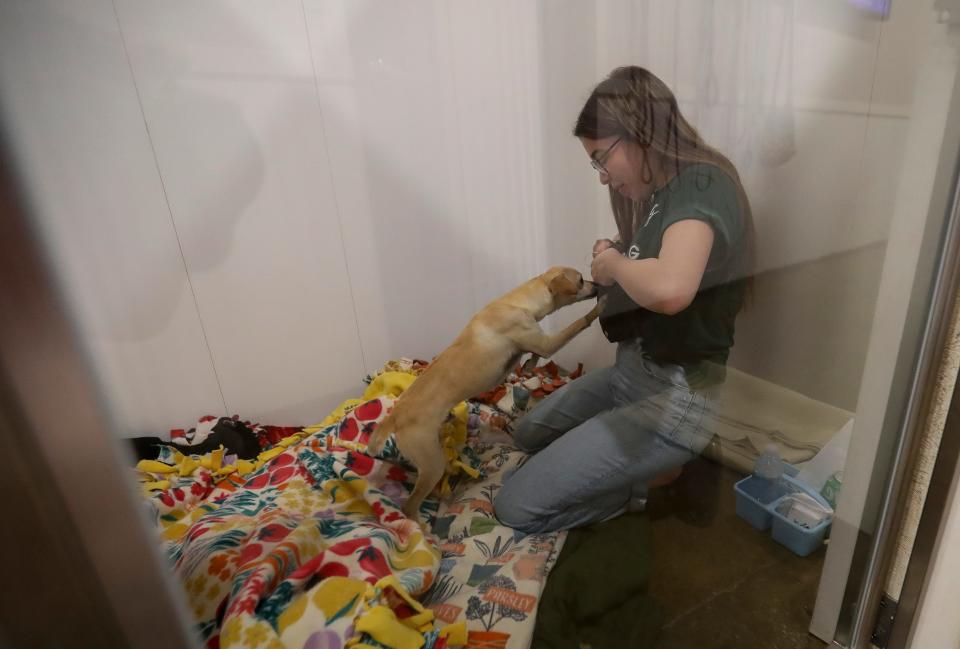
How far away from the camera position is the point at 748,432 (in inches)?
45.3

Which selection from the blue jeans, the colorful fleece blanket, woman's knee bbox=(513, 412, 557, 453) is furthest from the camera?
woman's knee bbox=(513, 412, 557, 453)

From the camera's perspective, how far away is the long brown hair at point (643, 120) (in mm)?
825

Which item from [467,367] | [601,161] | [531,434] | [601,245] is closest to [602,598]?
[531,434]

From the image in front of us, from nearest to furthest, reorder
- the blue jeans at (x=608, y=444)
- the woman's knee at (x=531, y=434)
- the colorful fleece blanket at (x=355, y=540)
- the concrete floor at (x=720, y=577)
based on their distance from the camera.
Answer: the colorful fleece blanket at (x=355, y=540) < the concrete floor at (x=720, y=577) < the blue jeans at (x=608, y=444) < the woman's knee at (x=531, y=434)

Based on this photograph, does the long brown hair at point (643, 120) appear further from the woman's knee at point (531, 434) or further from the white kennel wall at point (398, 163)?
the woman's knee at point (531, 434)

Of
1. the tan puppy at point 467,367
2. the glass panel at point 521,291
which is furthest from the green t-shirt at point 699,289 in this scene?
the tan puppy at point 467,367

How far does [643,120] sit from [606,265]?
0.25 m

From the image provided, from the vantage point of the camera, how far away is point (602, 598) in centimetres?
91

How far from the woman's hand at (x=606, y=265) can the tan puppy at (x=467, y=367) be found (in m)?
0.09

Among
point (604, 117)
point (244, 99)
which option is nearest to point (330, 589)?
point (604, 117)

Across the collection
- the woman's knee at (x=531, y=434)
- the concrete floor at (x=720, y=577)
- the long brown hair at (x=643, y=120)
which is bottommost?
the concrete floor at (x=720, y=577)

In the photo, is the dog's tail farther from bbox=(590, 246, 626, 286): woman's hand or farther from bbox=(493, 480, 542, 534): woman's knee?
bbox=(590, 246, 626, 286): woman's hand

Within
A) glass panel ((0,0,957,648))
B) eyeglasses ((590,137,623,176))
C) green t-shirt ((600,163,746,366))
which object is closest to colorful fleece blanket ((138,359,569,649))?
glass panel ((0,0,957,648))

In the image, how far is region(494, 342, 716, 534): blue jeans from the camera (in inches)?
40.8
